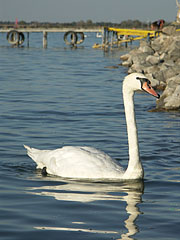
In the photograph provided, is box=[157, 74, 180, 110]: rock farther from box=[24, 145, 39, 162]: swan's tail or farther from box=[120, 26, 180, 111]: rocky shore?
box=[24, 145, 39, 162]: swan's tail

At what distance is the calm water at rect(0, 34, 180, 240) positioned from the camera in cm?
685

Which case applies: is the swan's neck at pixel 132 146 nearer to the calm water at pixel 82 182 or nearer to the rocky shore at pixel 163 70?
the calm water at pixel 82 182

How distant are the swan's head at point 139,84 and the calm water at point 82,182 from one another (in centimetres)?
147

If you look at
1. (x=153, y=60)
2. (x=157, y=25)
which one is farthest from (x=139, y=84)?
(x=157, y=25)

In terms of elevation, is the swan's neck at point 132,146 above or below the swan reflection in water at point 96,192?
above

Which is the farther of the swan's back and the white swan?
the swan's back

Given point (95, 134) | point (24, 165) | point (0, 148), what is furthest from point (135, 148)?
point (95, 134)

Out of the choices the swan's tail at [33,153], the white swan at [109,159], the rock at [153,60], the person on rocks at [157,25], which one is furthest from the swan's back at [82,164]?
the person on rocks at [157,25]

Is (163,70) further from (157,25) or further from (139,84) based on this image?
(157,25)

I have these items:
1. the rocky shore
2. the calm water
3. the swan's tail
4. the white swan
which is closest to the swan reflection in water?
the calm water

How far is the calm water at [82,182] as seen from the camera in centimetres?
685

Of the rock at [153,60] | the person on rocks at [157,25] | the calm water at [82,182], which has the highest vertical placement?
the person on rocks at [157,25]

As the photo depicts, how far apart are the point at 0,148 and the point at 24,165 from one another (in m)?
1.39

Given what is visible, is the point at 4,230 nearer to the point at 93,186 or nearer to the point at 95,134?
the point at 93,186
